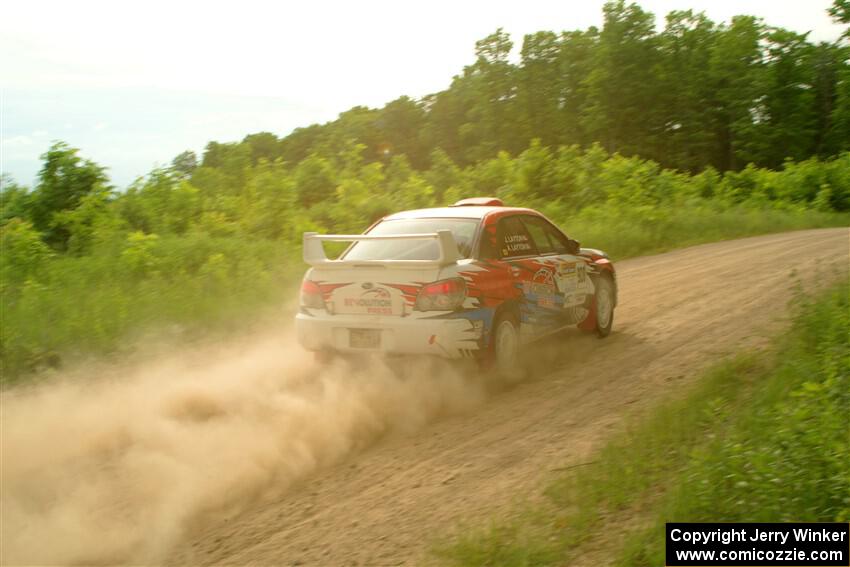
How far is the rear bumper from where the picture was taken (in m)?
6.69

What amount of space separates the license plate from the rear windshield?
75 centimetres

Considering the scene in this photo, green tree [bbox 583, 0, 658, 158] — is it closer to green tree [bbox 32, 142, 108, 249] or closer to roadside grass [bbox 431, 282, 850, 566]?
green tree [bbox 32, 142, 108, 249]

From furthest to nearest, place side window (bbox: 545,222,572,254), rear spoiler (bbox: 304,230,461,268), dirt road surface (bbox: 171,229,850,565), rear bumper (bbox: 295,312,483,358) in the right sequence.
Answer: side window (bbox: 545,222,572,254) < rear spoiler (bbox: 304,230,461,268) < rear bumper (bbox: 295,312,483,358) < dirt road surface (bbox: 171,229,850,565)

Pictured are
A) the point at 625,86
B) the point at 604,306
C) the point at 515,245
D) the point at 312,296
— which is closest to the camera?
the point at 312,296

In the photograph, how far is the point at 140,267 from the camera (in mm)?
12188

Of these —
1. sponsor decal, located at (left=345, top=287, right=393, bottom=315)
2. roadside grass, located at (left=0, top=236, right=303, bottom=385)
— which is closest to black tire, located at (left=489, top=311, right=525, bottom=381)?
sponsor decal, located at (left=345, top=287, right=393, bottom=315)

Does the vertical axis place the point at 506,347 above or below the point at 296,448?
above

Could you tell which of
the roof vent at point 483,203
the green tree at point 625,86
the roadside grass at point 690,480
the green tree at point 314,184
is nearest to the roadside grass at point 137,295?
the roof vent at point 483,203

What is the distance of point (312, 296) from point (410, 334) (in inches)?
44.8

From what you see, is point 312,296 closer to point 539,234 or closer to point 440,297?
point 440,297

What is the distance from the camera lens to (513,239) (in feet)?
26.2

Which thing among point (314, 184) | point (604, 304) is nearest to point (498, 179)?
point (314, 184)

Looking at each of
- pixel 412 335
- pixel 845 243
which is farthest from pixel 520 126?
pixel 412 335

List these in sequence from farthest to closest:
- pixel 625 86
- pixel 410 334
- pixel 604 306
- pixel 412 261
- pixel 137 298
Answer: pixel 625 86, pixel 137 298, pixel 604 306, pixel 412 261, pixel 410 334
